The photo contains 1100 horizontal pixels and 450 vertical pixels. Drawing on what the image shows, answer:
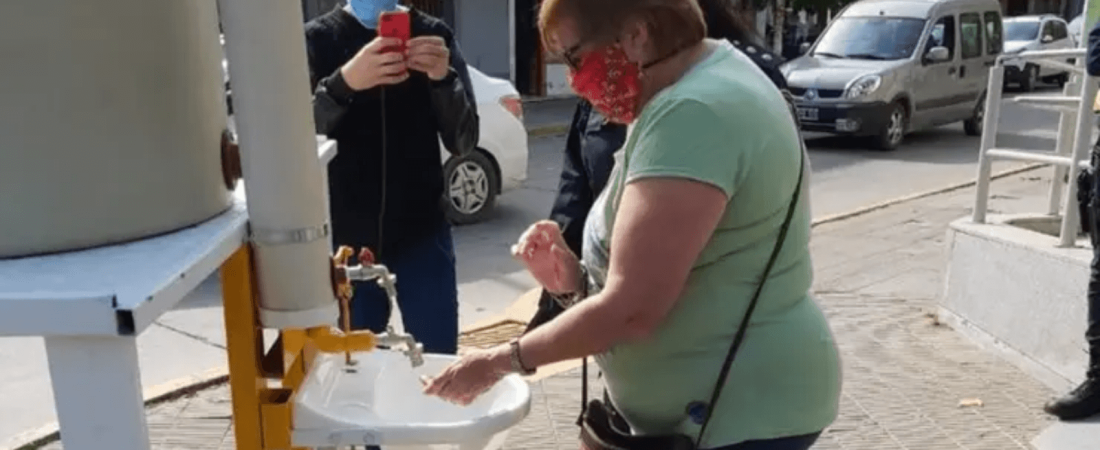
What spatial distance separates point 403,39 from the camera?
251 centimetres

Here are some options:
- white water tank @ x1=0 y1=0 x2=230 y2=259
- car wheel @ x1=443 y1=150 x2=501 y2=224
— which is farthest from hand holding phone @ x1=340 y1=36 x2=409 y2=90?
car wheel @ x1=443 y1=150 x2=501 y2=224

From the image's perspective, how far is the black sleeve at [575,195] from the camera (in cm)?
316

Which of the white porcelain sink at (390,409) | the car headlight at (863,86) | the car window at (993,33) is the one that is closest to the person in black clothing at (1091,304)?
the white porcelain sink at (390,409)

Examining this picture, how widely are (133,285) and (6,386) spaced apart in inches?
157

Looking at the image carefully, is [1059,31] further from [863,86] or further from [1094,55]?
[1094,55]

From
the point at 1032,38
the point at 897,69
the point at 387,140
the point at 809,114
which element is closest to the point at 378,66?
the point at 387,140

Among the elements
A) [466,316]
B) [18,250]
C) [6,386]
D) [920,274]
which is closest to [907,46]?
[920,274]

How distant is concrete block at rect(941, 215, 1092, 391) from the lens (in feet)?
13.3

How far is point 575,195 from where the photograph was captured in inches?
125

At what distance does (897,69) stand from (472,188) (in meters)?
6.73

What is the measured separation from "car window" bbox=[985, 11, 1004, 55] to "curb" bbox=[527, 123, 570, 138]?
19.0 feet

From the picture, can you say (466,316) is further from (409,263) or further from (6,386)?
(409,263)

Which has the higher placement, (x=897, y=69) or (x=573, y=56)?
(x=573, y=56)

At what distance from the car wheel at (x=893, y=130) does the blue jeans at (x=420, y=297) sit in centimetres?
1005
